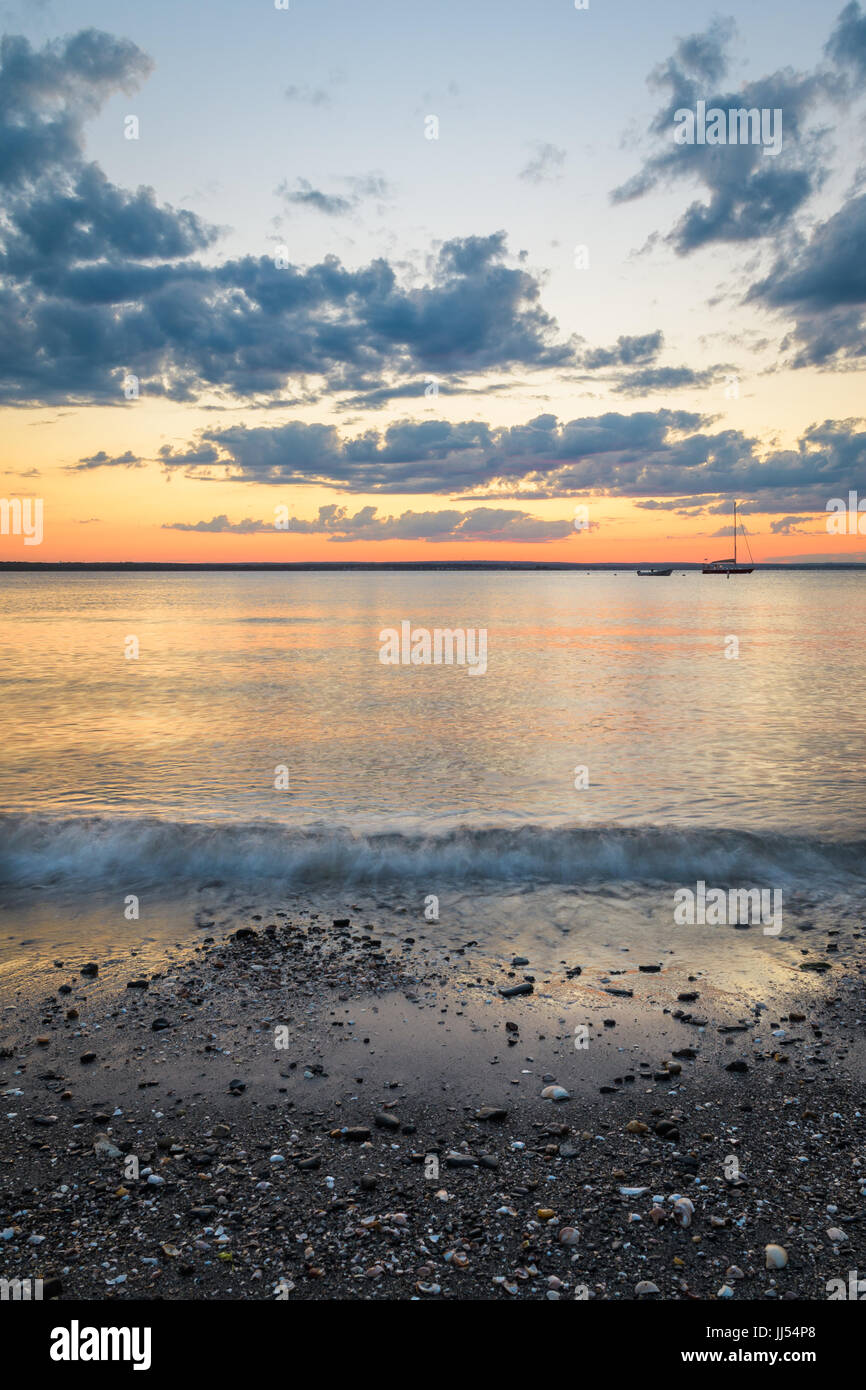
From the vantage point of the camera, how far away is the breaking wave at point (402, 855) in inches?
585

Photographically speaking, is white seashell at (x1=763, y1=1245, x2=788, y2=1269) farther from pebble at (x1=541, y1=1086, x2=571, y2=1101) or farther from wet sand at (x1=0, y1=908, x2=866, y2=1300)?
pebble at (x1=541, y1=1086, x2=571, y2=1101)

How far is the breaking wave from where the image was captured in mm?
14867

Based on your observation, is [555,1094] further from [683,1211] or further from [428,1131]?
[683,1211]

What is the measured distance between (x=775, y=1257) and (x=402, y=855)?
35.5ft

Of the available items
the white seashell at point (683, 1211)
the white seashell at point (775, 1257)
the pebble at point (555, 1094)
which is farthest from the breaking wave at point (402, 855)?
the white seashell at point (775, 1257)

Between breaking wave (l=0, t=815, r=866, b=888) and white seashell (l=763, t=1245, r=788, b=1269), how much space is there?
29.9 ft

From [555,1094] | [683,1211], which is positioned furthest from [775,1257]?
[555,1094]

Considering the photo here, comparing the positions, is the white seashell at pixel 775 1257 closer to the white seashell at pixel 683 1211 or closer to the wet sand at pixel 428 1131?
the wet sand at pixel 428 1131

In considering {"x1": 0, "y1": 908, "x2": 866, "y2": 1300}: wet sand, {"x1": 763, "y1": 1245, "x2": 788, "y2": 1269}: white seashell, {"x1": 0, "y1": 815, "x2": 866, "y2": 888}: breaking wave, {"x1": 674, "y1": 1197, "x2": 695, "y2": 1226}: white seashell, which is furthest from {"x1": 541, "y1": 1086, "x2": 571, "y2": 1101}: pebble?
{"x1": 0, "y1": 815, "x2": 866, "y2": 888}: breaking wave

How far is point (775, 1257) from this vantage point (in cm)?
533

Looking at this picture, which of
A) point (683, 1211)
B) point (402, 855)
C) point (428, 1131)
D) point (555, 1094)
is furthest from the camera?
point (402, 855)
